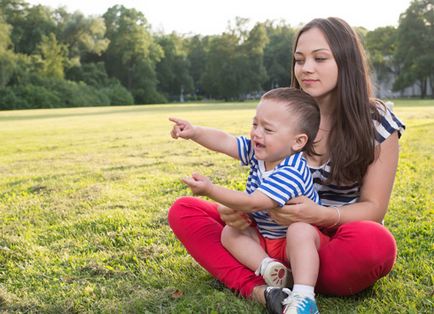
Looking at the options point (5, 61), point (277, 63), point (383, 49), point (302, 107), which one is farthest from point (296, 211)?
point (383, 49)

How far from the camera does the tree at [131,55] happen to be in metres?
63.4

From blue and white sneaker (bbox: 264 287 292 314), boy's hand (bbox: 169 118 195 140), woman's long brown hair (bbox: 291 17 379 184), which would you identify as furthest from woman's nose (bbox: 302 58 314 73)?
blue and white sneaker (bbox: 264 287 292 314)

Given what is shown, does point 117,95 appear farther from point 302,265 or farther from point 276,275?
point 302,265

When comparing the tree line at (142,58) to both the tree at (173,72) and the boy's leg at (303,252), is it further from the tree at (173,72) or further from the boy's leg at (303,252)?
the boy's leg at (303,252)

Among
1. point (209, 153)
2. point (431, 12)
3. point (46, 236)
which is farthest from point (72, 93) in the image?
point (46, 236)

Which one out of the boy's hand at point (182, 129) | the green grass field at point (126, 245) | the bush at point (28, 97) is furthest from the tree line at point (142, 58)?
the boy's hand at point (182, 129)

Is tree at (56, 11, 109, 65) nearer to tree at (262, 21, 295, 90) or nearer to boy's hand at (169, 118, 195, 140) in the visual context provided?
tree at (262, 21, 295, 90)

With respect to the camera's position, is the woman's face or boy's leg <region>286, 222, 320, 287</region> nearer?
boy's leg <region>286, 222, 320, 287</region>

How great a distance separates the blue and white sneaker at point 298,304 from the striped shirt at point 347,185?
75 centimetres

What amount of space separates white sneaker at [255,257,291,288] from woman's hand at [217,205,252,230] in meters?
0.20

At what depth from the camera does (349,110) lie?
273cm

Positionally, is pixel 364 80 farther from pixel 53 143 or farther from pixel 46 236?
pixel 53 143

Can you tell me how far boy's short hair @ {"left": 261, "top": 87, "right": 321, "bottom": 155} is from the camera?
249 centimetres

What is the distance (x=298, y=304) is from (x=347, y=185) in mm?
864
